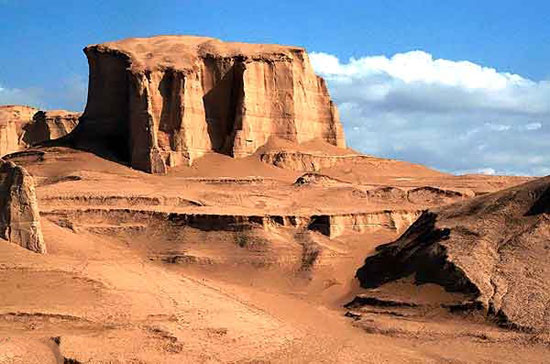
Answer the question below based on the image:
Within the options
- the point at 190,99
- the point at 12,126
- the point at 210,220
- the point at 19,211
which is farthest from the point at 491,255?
the point at 12,126

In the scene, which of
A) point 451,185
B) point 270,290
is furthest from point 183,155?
point 270,290

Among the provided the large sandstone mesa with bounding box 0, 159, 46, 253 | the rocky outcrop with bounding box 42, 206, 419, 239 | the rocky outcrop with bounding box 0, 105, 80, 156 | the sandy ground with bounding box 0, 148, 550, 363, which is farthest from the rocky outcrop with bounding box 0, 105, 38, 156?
the large sandstone mesa with bounding box 0, 159, 46, 253

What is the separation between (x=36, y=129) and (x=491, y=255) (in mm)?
54951

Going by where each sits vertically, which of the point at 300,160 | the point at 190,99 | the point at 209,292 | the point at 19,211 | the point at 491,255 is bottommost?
the point at 209,292

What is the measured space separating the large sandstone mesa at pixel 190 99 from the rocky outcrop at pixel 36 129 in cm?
1994

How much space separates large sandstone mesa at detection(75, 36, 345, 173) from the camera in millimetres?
46344

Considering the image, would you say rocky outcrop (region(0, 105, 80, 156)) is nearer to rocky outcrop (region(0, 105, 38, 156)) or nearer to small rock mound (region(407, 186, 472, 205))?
rocky outcrop (region(0, 105, 38, 156))

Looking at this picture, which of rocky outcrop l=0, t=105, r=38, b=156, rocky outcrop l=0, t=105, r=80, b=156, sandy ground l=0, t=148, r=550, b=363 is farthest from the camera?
rocky outcrop l=0, t=105, r=80, b=156

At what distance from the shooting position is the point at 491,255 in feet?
76.3

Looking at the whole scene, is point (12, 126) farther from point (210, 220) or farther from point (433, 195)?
point (210, 220)

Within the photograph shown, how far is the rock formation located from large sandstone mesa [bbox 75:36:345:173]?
2176 centimetres

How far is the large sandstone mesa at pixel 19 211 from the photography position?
1956 centimetres

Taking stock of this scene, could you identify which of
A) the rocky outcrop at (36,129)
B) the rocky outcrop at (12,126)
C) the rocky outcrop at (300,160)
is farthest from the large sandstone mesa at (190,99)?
the rocky outcrop at (36,129)

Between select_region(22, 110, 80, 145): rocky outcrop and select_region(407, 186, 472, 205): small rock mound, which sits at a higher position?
select_region(22, 110, 80, 145): rocky outcrop
